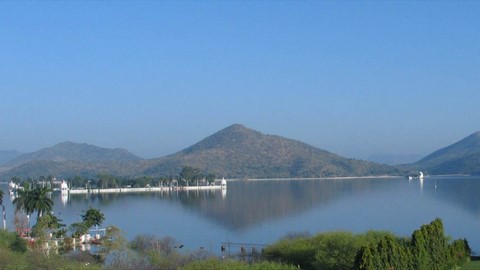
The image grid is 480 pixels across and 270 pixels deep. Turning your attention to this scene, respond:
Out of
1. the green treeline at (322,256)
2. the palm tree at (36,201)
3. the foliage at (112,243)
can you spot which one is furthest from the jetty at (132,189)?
the green treeline at (322,256)

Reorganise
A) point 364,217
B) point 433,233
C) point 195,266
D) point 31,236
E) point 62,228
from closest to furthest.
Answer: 1. point 195,266
2. point 433,233
3. point 31,236
4. point 62,228
5. point 364,217

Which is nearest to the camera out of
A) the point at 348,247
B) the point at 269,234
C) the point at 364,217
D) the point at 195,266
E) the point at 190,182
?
the point at 195,266

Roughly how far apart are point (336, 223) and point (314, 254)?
35492 millimetres

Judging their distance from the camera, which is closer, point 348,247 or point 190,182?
point 348,247

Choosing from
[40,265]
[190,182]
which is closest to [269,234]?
[40,265]

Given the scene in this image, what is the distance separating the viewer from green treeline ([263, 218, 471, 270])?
67.9 feet

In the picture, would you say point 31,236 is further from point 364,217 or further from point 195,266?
point 364,217

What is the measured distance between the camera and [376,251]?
20422 millimetres

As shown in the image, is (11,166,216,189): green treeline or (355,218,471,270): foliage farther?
(11,166,216,189): green treeline

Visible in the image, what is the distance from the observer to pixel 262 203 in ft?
294

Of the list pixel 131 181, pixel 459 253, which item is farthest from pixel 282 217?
pixel 131 181

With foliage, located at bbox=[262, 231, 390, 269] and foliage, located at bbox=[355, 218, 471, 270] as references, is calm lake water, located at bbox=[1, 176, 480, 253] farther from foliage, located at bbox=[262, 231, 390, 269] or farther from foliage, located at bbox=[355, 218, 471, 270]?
foliage, located at bbox=[355, 218, 471, 270]

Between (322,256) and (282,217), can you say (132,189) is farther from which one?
(322,256)

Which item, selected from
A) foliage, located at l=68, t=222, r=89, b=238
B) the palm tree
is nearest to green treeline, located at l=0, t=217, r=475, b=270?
foliage, located at l=68, t=222, r=89, b=238
